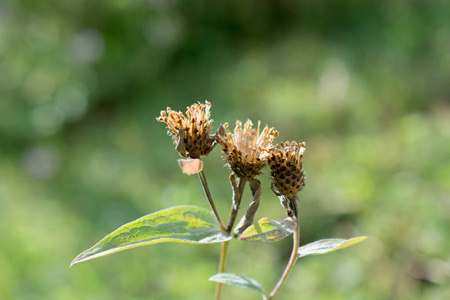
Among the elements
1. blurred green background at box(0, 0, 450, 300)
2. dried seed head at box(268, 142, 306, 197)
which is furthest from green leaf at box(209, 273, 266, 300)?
blurred green background at box(0, 0, 450, 300)

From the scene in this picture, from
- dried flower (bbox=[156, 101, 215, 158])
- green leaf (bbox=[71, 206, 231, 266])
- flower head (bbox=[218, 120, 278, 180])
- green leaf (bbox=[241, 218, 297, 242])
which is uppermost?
dried flower (bbox=[156, 101, 215, 158])

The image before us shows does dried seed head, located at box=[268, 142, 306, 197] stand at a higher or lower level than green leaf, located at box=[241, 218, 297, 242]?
higher

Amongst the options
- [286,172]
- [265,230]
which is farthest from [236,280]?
[286,172]

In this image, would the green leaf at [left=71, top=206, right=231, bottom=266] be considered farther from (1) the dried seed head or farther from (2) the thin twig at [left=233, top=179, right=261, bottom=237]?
(1) the dried seed head

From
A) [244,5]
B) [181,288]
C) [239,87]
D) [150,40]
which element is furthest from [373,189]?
[244,5]

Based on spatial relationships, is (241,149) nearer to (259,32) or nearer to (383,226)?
(383,226)
